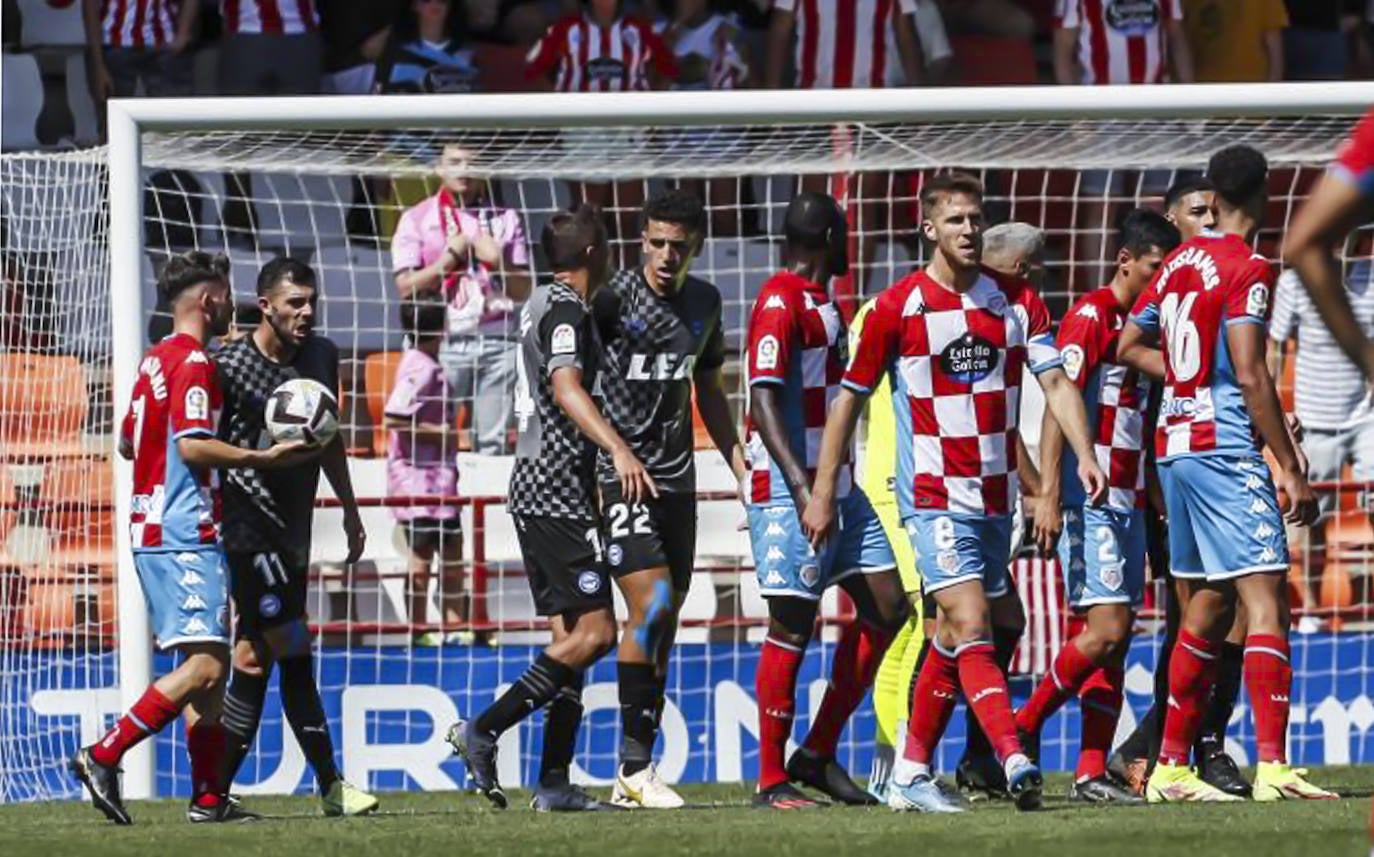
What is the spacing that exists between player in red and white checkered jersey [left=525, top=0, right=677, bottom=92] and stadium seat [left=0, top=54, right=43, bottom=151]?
305cm

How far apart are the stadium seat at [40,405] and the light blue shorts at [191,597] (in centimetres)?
307

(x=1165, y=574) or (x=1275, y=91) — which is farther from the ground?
(x=1275, y=91)

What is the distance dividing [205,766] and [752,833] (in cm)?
221

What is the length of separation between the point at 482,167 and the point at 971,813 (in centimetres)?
555

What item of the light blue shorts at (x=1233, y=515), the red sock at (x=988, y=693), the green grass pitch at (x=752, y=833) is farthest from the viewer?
the light blue shorts at (x=1233, y=515)

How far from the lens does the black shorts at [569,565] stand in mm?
9203

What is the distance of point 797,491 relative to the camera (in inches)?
351

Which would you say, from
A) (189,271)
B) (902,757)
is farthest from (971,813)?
(189,271)

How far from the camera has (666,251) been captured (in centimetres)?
917

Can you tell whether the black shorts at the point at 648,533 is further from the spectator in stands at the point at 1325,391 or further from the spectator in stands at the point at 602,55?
the spectator in stands at the point at 602,55

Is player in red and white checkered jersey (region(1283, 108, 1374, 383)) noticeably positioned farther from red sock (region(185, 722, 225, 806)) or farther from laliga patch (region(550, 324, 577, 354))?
red sock (region(185, 722, 225, 806))

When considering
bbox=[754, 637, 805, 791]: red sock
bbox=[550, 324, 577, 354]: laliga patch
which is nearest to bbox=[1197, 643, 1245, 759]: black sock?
bbox=[754, 637, 805, 791]: red sock

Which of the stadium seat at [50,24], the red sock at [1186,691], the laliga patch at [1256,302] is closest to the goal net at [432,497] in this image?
the laliga patch at [1256,302]

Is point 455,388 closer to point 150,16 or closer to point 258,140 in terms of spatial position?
point 258,140
